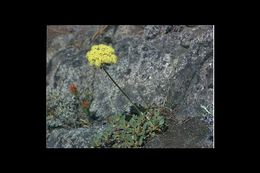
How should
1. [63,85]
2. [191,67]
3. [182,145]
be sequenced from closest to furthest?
[182,145], [191,67], [63,85]

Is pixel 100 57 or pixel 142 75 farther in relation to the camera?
pixel 142 75

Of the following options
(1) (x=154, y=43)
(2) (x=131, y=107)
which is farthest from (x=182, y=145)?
(1) (x=154, y=43)

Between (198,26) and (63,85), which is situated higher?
(198,26)

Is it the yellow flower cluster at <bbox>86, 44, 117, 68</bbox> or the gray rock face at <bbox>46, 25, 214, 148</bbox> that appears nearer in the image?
the yellow flower cluster at <bbox>86, 44, 117, 68</bbox>

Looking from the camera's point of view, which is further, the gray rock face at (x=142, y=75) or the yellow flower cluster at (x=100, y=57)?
the gray rock face at (x=142, y=75)

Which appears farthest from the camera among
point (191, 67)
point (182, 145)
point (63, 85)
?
point (63, 85)

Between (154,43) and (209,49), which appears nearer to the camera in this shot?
(209,49)

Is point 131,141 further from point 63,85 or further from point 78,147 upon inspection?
point 63,85

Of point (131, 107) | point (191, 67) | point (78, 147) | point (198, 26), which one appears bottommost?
point (78, 147)
